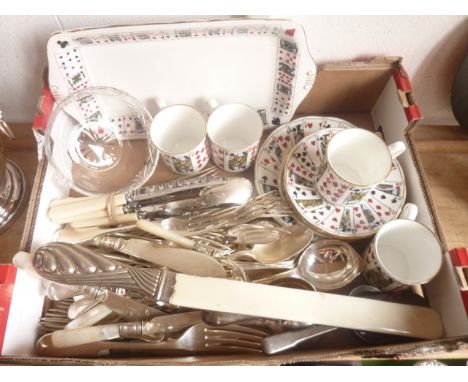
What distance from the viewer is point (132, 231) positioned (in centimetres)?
54

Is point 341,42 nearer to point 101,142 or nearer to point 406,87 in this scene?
point 406,87

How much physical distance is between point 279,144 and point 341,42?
17 cm

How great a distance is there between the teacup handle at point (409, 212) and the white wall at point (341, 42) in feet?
0.80

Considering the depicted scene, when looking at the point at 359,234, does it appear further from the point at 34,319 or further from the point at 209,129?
the point at 34,319

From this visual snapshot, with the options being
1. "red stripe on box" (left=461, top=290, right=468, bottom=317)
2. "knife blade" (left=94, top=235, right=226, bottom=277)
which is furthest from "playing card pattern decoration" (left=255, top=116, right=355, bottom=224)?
"red stripe on box" (left=461, top=290, right=468, bottom=317)

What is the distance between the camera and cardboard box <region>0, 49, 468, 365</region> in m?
0.41

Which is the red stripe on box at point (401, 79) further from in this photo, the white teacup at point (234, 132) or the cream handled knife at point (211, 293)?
the cream handled knife at point (211, 293)

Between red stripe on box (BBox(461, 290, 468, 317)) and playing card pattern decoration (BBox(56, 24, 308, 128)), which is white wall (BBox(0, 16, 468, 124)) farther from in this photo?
red stripe on box (BBox(461, 290, 468, 317))

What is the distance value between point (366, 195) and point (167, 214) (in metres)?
0.28

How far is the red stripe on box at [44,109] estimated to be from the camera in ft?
1.77

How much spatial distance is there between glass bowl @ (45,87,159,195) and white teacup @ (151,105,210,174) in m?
0.02

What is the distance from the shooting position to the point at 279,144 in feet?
1.97

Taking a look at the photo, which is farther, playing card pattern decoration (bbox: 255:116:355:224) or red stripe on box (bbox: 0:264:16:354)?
playing card pattern decoration (bbox: 255:116:355:224)

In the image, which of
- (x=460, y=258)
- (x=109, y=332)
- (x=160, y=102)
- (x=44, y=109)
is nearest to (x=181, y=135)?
(x=160, y=102)
